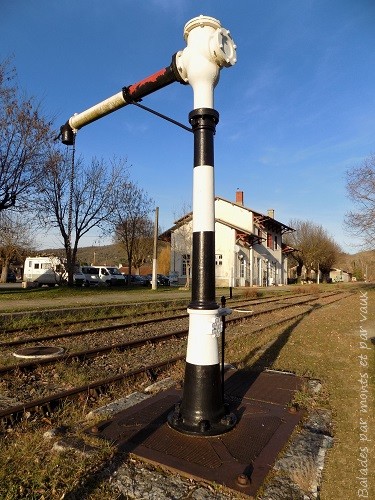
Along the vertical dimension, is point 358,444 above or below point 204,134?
below

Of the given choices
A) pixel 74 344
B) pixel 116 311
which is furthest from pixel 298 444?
pixel 116 311

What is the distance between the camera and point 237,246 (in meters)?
41.3

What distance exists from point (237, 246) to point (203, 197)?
3777 cm

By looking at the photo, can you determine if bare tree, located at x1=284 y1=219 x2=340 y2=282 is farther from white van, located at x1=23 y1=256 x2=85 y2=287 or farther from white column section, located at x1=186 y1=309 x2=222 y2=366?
white column section, located at x1=186 y1=309 x2=222 y2=366

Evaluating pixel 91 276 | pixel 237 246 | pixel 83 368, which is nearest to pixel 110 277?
pixel 91 276

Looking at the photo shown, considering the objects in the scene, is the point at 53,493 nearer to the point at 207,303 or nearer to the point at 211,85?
the point at 207,303

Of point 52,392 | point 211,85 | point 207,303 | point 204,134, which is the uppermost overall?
point 211,85

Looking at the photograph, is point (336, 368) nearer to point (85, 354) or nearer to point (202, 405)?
point (202, 405)

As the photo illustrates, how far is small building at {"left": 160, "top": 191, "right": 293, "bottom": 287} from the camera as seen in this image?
41.0 metres

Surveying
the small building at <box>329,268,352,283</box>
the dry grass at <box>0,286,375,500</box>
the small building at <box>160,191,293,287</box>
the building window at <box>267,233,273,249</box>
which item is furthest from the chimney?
the small building at <box>329,268,352,283</box>

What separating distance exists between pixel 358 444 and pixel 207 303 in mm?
1954

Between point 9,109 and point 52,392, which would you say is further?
point 9,109

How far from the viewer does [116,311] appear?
51.6ft

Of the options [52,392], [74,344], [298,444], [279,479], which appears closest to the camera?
[279,479]
